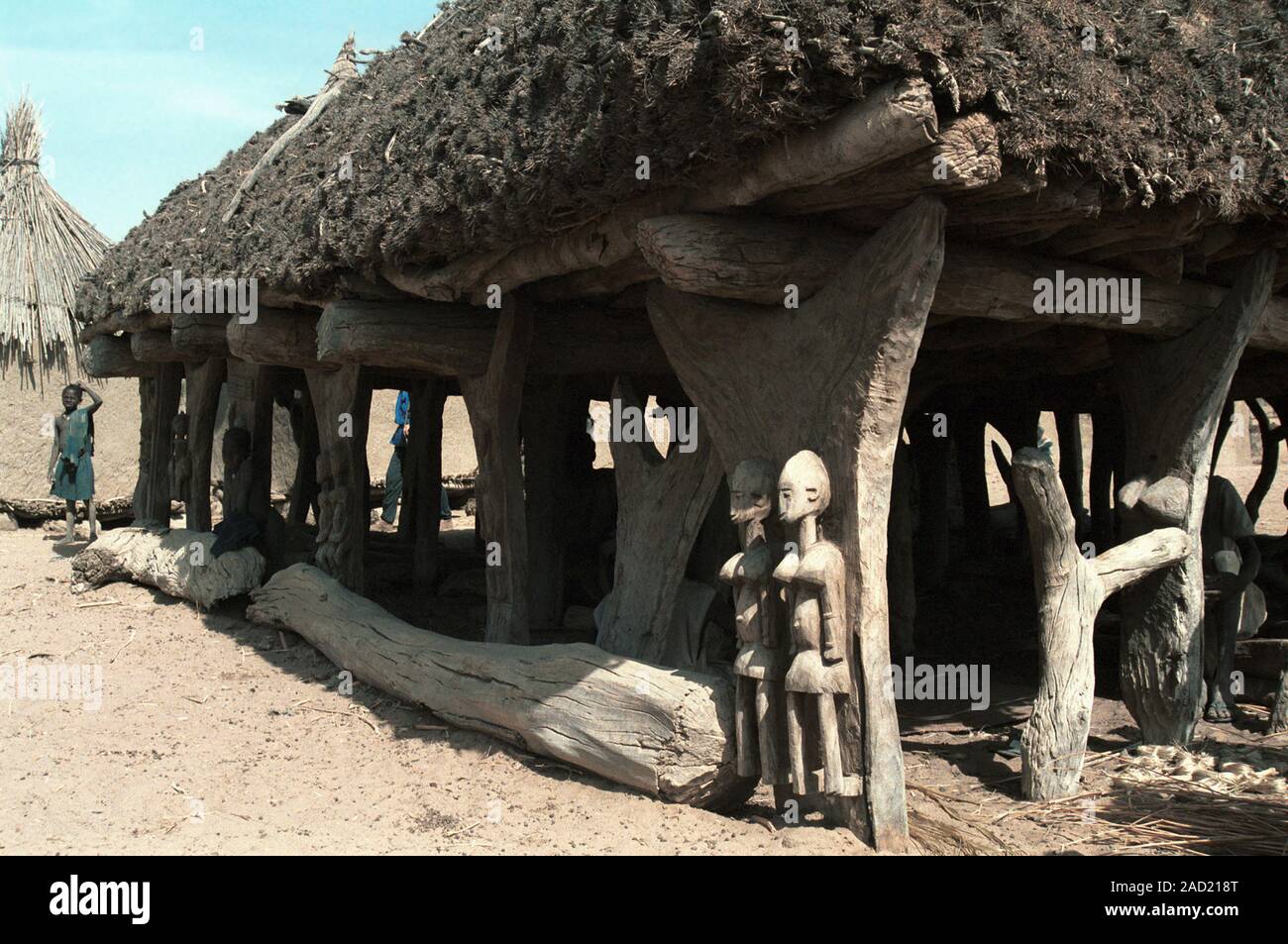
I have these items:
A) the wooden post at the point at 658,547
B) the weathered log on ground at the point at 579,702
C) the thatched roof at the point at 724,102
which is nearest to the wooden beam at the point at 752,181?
the thatched roof at the point at 724,102

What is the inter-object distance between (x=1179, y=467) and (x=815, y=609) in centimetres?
251

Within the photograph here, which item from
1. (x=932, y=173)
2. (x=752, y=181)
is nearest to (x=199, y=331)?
(x=752, y=181)

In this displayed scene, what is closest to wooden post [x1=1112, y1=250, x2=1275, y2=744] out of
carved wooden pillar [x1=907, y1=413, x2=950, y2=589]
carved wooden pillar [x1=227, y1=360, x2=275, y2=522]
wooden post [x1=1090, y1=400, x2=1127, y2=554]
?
carved wooden pillar [x1=907, y1=413, x2=950, y2=589]

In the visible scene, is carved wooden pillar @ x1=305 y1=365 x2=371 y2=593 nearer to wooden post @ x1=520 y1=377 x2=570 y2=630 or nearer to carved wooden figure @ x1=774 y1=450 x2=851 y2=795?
wooden post @ x1=520 y1=377 x2=570 y2=630

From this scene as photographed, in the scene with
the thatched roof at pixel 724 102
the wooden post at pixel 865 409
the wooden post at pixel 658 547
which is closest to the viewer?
the thatched roof at pixel 724 102

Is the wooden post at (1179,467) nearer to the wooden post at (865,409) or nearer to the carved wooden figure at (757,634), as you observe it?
the wooden post at (865,409)

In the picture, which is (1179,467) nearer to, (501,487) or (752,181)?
(752,181)

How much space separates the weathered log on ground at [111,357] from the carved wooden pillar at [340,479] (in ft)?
13.3

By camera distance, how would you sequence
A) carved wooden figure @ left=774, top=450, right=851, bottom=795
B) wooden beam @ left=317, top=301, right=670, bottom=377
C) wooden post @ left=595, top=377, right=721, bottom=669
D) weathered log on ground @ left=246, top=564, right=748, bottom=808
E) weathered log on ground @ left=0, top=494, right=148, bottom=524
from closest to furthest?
carved wooden figure @ left=774, top=450, right=851, bottom=795 → weathered log on ground @ left=246, top=564, right=748, bottom=808 → wooden post @ left=595, top=377, right=721, bottom=669 → wooden beam @ left=317, top=301, right=670, bottom=377 → weathered log on ground @ left=0, top=494, right=148, bottom=524

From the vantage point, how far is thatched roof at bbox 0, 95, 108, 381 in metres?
13.4

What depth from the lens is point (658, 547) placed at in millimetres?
5980

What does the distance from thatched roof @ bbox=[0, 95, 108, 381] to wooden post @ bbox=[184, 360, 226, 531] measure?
488 centimetres

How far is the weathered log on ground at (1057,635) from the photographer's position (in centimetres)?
512
